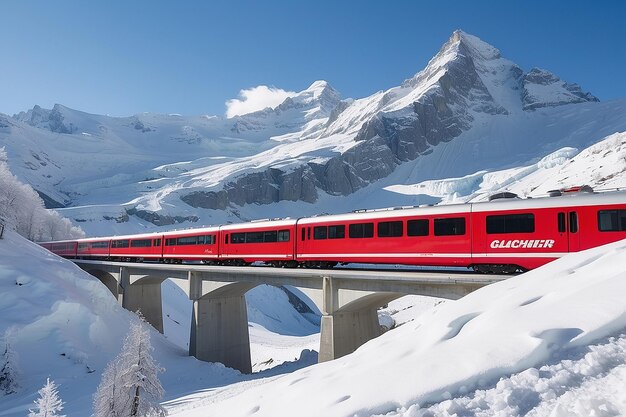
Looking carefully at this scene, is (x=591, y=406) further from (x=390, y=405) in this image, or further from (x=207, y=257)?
(x=207, y=257)

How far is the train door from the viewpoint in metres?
13.7

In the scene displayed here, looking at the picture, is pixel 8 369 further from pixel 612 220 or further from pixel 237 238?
pixel 612 220

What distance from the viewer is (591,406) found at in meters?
4.25

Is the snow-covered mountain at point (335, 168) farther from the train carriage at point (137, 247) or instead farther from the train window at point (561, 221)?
the train window at point (561, 221)

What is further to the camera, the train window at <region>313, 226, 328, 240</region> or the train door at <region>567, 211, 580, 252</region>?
the train window at <region>313, 226, 328, 240</region>

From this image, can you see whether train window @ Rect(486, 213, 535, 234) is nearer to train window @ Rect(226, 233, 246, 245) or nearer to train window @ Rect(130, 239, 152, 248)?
train window @ Rect(226, 233, 246, 245)

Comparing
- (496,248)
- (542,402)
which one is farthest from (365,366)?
(496,248)

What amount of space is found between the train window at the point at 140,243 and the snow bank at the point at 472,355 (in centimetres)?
3340

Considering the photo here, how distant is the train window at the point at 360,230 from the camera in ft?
61.9

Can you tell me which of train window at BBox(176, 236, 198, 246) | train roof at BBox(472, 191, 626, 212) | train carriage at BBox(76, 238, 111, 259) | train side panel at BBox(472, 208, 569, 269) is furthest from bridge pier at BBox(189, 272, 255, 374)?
train carriage at BBox(76, 238, 111, 259)

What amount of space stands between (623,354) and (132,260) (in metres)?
44.4

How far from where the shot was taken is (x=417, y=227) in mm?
17125

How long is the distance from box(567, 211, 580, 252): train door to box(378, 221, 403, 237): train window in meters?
6.24

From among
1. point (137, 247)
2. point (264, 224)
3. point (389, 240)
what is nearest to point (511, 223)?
point (389, 240)
